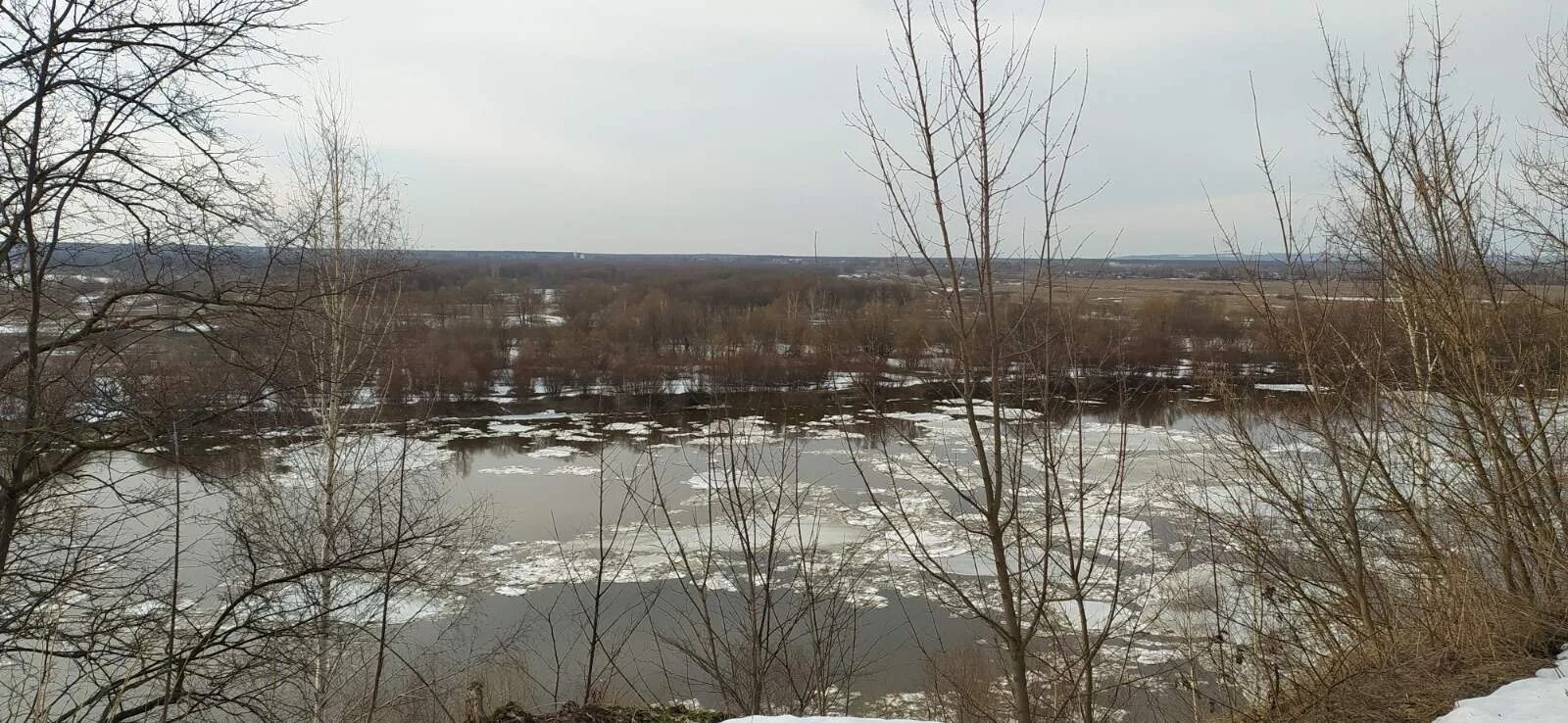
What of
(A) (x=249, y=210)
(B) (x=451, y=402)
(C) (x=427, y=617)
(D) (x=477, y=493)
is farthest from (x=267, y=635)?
(B) (x=451, y=402)

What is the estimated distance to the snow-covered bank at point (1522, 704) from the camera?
130 inches

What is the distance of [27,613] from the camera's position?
4.86 metres

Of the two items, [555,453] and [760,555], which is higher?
[760,555]

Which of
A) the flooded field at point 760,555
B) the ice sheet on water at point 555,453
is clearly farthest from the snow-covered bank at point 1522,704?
the ice sheet on water at point 555,453

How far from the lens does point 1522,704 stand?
3.43 metres

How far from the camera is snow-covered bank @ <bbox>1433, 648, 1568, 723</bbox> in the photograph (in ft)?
10.8

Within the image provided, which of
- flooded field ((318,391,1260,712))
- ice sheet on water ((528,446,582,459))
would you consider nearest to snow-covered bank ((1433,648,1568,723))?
flooded field ((318,391,1260,712))

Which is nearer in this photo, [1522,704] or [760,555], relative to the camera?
[1522,704]

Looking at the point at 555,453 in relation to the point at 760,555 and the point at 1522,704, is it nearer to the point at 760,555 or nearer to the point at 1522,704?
the point at 760,555

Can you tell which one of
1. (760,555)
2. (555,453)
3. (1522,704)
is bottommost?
(555,453)

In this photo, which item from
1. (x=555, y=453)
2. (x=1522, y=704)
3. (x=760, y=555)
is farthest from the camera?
(x=555, y=453)

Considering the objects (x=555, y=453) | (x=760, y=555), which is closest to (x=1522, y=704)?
(x=760, y=555)

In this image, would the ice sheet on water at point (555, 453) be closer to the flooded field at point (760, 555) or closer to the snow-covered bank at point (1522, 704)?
the flooded field at point (760, 555)

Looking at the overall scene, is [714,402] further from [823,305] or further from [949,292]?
[823,305]
